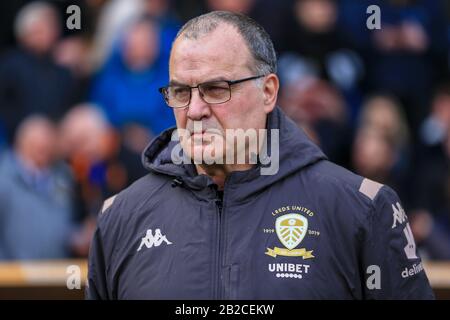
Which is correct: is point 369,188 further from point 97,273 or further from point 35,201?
point 35,201

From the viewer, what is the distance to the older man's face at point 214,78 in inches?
129

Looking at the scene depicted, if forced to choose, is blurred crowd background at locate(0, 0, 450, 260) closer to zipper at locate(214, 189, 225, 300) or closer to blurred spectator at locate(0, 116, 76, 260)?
blurred spectator at locate(0, 116, 76, 260)

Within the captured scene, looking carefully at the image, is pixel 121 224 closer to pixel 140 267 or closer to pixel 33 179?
pixel 140 267

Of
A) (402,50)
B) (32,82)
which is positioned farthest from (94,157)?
(402,50)

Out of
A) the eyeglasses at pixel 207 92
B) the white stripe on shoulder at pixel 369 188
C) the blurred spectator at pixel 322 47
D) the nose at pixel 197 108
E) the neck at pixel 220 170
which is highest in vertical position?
the blurred spectator at pixel 322 47

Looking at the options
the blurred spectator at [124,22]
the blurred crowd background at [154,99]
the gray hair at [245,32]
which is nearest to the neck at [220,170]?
the gray hair at [245,32]

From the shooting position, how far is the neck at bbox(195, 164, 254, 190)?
11.0ft

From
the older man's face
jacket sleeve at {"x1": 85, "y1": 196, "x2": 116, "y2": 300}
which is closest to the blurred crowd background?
jacket sleeve at {"x1": 85, "y1": 196, "x2": 116, "y2": 300}

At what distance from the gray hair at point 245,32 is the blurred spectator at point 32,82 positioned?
155 inches

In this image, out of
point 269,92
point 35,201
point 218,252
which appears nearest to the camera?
point 218,252

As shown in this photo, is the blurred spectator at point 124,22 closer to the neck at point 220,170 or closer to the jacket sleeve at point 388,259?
the neck at point 220,170

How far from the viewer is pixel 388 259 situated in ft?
10.6

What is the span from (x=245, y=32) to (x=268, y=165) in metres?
0.47
